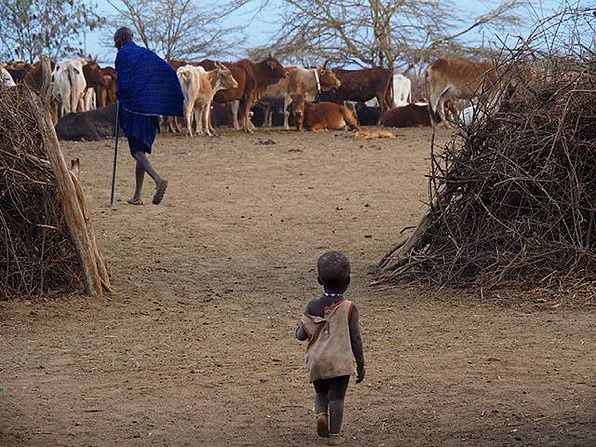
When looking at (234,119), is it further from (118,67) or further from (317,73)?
(118,67)

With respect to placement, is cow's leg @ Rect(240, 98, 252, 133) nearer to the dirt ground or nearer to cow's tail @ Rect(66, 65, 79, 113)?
cow's tail @ Rect(66, 65, 79, 113)

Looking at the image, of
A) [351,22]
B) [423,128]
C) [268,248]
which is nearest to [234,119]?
[423,128]

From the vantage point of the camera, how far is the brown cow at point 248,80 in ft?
78.1

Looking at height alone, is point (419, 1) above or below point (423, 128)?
above

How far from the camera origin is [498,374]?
5.94 meters

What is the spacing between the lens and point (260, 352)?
264 inches

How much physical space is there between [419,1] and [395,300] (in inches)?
1084

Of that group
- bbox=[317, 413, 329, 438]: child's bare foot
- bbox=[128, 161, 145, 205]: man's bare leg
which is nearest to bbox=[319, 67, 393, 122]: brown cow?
bbox=[128, 161, 145, 205]: man's bare leg

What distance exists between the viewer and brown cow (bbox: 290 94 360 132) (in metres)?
24.1

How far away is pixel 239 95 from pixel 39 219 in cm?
1588

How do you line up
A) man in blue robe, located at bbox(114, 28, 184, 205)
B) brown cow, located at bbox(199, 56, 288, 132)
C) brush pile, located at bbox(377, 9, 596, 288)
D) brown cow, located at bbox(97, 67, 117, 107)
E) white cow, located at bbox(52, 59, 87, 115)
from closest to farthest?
brush pile, located at bbox(377, 9, 596, 288)
man in blue robe, located at bbox(114, 28, 184, 205)
brown cow, located at bbox(199, 56, 288, 132)
white cow, located at bbox(52, 59, 87, 115)
brown cow, located at bbox(97, 67, 117, 107)

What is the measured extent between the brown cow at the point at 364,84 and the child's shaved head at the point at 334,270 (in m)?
23.9

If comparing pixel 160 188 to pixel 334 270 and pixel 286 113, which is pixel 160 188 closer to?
pixel 334 270

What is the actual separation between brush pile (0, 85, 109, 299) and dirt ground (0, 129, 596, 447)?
0.25 metres
